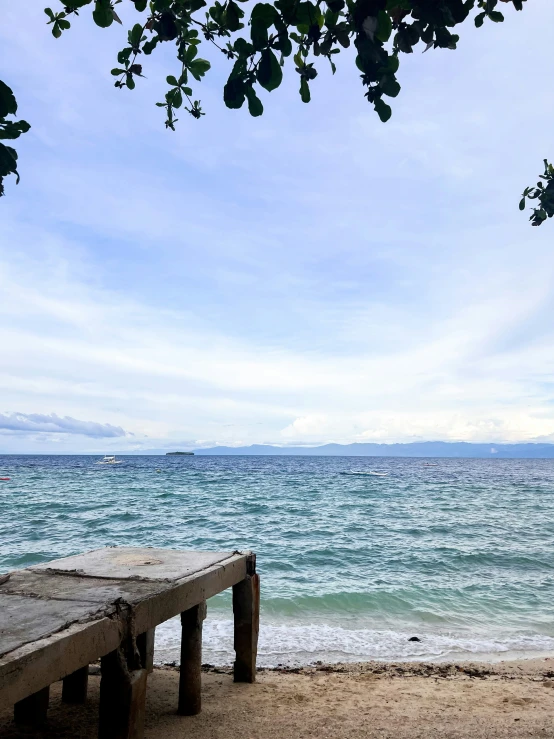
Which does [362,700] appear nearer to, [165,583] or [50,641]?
[165,583]

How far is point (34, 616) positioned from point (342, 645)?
20.4ft

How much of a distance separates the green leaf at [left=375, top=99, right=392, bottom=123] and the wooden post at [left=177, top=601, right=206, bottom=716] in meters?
4.41

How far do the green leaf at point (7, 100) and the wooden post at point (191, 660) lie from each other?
4.40 meters

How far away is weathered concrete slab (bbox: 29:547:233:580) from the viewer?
16.8ft

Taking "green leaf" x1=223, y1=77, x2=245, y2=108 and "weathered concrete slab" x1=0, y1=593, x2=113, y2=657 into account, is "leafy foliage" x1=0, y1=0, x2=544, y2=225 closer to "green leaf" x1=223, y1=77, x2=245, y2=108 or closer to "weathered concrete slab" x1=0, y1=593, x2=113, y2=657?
"green leaf" x1=223, y1=77, x2=245, y2=108

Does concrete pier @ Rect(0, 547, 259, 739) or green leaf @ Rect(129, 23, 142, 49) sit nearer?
green leaf @ Rect(129, 23, 142, 49)

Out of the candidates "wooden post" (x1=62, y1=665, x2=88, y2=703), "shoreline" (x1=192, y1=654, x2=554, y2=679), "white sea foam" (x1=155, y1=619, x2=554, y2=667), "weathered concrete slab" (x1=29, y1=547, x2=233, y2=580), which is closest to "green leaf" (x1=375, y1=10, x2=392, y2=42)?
"weathered concrete slab" (x1=29, y1=547, x2=233, y2=580)

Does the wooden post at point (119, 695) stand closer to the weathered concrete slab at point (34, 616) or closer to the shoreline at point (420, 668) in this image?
the weathered concrete slab at point (34, 616)

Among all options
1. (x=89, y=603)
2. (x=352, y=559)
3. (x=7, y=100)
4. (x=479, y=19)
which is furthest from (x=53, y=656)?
(x=352, y=559)

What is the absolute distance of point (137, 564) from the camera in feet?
18.3

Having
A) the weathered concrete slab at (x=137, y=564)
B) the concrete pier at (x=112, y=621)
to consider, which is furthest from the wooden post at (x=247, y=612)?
the weathered concrete slab at (x=137, y=564)

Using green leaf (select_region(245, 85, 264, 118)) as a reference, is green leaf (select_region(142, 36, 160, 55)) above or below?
above

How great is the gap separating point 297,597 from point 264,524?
993 centimetres

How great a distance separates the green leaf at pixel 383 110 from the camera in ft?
8.85
